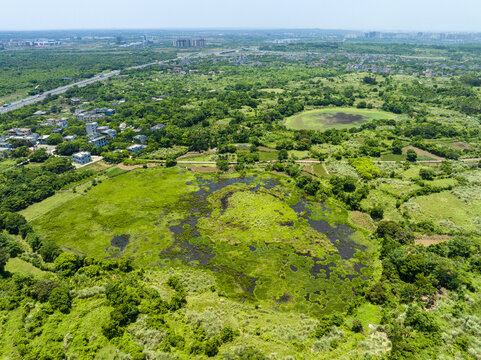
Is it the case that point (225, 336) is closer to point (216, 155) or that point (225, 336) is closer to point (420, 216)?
point (420, 216)

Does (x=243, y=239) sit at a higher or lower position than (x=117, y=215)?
lower

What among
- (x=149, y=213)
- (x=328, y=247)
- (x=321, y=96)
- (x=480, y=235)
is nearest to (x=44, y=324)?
(x=149, y=213)

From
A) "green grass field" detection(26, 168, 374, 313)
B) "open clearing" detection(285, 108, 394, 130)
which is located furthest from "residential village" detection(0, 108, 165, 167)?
"open clearing" detection(285, 108, 394, 130)

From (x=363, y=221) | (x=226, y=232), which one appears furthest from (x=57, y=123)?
(x=363, y=221)

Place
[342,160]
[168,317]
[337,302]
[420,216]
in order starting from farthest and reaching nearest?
[342,160] → [420,216] → [337,302] → [168,317]

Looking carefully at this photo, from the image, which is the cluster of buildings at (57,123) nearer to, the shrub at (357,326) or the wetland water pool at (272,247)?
the wetland water pool at (272,247)

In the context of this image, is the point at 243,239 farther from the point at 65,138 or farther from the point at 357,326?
the point at 65,138
